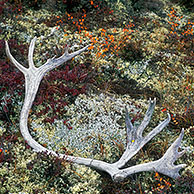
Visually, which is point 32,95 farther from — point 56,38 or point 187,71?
point 187,71

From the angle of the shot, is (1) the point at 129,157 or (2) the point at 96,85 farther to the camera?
(2) the point at 96,85

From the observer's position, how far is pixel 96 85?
695 cm

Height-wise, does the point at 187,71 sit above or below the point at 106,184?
above

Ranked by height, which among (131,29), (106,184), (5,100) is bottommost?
(106,184)

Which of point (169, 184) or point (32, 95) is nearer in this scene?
point (169, 184)

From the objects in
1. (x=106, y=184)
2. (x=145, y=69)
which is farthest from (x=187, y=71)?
(x=106, y=184)

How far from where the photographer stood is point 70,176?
16.0 feet

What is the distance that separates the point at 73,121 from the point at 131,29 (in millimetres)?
4656

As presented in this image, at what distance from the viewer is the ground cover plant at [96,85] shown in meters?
4.89

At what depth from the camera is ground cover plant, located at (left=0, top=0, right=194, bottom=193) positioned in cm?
489

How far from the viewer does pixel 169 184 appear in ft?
16.0

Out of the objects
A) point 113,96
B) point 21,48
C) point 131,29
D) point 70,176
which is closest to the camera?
point 70,176

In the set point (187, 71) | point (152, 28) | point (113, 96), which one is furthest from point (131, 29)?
point (113, 96)

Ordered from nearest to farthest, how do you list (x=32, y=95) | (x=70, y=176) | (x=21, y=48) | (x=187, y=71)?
(x=70, y=176), (x=32, y=95), (x=21, y=48), (x=187, y=71)
